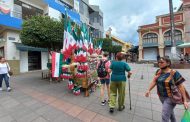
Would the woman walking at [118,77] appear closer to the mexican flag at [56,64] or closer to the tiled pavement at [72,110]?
the tiled pavement at [72,110]

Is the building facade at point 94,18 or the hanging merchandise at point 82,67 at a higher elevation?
the building facade at point 94,18

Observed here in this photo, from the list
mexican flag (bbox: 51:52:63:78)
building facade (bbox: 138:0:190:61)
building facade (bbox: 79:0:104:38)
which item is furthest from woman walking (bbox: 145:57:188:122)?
building facade (bbox: 138:0:190:61)

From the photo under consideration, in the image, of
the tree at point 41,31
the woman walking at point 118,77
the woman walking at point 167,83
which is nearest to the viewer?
the woman walking at point 167,83

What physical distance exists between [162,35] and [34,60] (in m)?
23.8

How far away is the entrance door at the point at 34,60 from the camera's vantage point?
50.8ft

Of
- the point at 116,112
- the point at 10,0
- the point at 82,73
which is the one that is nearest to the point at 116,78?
the point at 116,112

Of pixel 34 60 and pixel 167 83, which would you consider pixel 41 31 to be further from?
pixel 34 60

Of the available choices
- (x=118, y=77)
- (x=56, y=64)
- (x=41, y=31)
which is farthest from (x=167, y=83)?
(x=41, y=31)

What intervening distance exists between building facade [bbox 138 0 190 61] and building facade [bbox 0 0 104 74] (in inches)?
735

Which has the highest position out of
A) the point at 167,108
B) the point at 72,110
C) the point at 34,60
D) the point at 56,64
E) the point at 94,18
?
the point at 94,18

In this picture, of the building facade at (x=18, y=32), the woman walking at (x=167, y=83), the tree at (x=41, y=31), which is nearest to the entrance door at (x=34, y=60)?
the building facade at (x=18, y=32)

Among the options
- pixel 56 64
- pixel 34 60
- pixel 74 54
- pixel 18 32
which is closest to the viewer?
pixel 56 64

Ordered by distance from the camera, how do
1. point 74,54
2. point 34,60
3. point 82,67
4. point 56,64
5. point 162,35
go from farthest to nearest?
point 162,35, point 34,60, point 74,54, point 82,67, point 56,64

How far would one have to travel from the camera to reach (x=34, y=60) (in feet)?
53.0
